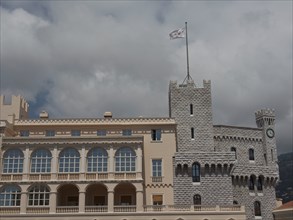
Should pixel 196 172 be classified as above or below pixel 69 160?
below

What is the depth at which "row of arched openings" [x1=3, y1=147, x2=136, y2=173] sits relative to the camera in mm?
57312

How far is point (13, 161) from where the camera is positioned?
2264 inches

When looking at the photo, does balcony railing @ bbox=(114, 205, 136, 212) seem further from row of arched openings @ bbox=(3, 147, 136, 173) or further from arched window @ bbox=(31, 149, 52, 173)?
arched window @ bbox=(31, 149, 52, 173)

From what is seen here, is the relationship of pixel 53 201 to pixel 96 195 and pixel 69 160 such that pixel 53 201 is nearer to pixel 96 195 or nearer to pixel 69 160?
pixel 69 160

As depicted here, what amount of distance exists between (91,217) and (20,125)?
61.6 feet

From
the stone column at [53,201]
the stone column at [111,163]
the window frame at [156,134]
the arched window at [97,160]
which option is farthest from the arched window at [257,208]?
the stone column at [53,201]

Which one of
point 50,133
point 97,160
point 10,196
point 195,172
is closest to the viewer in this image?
point 10,196

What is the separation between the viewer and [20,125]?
63.4 meters

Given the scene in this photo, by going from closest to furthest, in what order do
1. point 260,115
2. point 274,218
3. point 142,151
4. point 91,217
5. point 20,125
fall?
1. point 91,217
2. point 142,151
3. point 20,125
4. point 274,218
5. point 260,115

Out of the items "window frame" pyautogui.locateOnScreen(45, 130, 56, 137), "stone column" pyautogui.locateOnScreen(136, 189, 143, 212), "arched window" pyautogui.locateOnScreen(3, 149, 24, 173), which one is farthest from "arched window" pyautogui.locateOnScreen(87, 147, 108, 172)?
"arched window" pyautogui.locateOnScreen(3, 149, 24, 173)

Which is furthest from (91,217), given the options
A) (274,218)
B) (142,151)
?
(274,218)

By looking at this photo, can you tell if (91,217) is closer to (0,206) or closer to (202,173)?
(0,206)

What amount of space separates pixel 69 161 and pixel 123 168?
746 centimetres

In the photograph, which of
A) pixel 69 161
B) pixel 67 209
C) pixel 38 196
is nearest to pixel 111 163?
pixel 69 161
